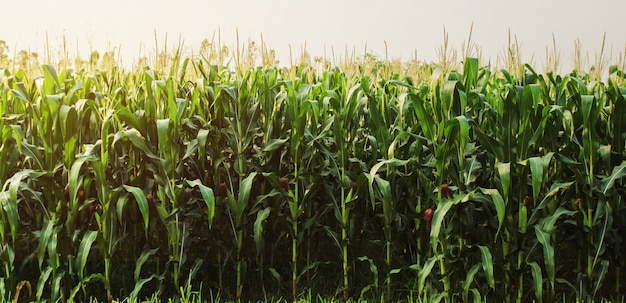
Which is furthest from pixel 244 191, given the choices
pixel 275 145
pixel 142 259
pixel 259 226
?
pixel 142 259

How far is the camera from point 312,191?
4707 millimetres

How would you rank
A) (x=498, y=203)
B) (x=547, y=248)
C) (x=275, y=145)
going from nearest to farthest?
(x=498, y=203) → (x=547, y=248) → (x=275, y=145)

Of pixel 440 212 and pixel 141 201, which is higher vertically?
pixel 141 201

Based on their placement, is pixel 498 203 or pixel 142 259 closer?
pixel 498 203

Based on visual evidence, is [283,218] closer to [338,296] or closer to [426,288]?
[338,296]

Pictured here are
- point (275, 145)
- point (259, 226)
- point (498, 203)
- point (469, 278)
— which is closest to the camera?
point (498, 203)

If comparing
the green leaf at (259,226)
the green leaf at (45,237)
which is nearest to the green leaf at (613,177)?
the green leaf at (259,226)

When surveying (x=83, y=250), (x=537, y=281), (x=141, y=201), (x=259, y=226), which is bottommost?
(x=537, y=281)

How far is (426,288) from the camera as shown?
4.67 m

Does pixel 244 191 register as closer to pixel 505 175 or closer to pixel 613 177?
pixel 505 175

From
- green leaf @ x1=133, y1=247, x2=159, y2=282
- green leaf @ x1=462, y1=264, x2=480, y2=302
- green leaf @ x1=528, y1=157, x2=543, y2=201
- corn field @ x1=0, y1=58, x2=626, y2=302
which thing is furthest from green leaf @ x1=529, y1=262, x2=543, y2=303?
green leaf @ x1=133, y1=247, x2=159, y2=282

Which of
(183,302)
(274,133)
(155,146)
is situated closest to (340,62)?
(274,133)

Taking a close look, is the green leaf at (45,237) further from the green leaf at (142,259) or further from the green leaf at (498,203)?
the green leaf at (498,203)

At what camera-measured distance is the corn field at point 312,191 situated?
4.45m
